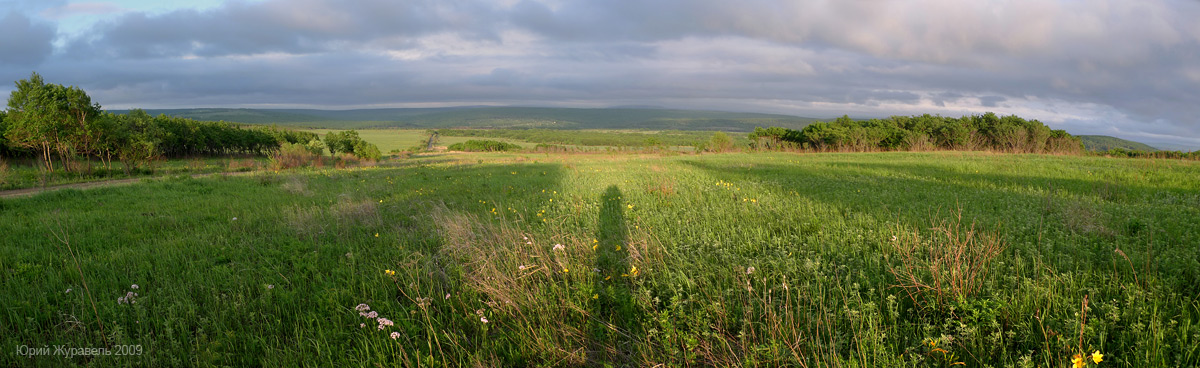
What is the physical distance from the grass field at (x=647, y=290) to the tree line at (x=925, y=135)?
40.1m

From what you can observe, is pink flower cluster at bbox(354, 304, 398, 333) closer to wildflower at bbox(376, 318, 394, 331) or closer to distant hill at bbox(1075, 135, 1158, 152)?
wildflower at bbox(376, 318, 394, 331)

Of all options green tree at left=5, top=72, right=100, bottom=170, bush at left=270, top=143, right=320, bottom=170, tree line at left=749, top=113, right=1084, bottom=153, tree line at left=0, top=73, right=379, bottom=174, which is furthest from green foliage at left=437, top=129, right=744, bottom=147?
green tree at left=5, top=72, right=100, bottom=170

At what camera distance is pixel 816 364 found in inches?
112

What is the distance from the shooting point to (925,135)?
47000 millimetres

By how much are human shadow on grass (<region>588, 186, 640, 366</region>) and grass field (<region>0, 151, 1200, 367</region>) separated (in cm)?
2

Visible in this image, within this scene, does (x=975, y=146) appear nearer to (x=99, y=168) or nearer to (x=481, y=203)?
(x=481, y=203)

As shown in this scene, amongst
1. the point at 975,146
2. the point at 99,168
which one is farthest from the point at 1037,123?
the point at 99,168

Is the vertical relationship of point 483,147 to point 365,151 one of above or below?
above

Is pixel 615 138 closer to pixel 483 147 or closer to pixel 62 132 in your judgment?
pixel 483 147

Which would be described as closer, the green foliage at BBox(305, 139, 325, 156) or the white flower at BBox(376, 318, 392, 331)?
the white flower at BBox(376, 318, 392, 331)

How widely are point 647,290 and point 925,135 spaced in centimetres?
5443

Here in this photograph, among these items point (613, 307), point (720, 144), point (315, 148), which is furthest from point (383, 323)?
point (315, 148)

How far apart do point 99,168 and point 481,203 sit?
3307cm

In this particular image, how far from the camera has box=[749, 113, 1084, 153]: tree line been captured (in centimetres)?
4050
